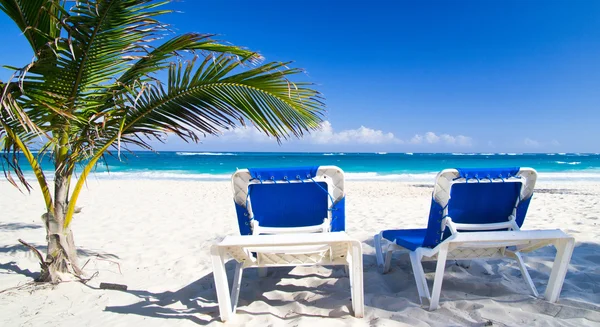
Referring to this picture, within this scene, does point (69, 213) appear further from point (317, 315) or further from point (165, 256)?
point (317, 315)

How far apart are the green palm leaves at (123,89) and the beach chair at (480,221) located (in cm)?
121

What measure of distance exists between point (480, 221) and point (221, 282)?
1.96 m

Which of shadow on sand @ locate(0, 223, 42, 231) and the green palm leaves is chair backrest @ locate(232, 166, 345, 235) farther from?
shadow on sand @ locate(0, 223, 42, 231)

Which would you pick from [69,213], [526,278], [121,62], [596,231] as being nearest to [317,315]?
[526,278]

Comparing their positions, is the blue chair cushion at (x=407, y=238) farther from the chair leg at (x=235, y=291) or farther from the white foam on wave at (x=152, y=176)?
the white foam on wave at (x=152, y=176)

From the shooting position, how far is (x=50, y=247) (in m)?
2.96

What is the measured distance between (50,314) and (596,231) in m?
6.01

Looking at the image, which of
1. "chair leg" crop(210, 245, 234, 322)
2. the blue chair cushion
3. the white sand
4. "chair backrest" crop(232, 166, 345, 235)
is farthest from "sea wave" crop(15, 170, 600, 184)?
"chair leg" crop(210, 245, 234, 322)

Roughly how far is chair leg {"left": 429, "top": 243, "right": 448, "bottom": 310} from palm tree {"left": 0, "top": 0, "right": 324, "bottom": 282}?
1395mm

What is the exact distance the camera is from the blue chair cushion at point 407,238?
115 inches

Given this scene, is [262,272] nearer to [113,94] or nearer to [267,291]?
[267,291]

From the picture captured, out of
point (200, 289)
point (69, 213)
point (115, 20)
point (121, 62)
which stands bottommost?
point (200, 289)

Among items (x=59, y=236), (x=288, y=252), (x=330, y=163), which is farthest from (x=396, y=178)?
(x=330, y=163)

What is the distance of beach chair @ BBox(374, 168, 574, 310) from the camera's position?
2.53 m
